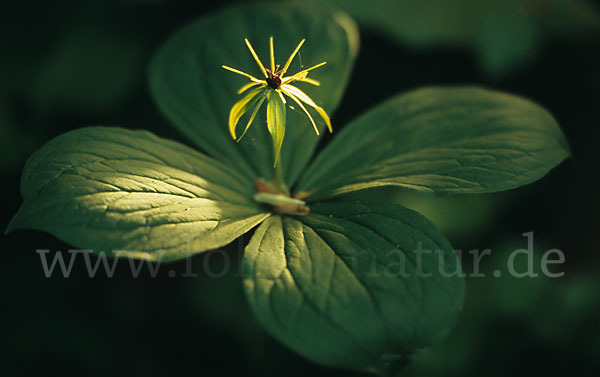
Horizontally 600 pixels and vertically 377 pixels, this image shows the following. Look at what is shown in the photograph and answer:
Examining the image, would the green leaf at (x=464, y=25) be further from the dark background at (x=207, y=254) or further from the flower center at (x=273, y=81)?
the flower center at (x=273, y=81)

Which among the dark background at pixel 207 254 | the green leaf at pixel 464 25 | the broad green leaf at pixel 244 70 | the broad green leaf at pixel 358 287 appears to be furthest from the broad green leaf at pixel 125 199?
the green leaf at pixel 464 25

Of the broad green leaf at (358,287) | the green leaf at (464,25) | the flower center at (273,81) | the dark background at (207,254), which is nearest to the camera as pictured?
the broad green leaf at (358,287)

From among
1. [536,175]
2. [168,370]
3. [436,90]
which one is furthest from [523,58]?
[168,370]

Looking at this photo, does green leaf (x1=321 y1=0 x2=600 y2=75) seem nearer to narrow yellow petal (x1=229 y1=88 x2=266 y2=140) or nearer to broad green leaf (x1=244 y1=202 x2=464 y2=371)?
narrow yellow petal (x1=229 y1=88 x2=266 y2=140)

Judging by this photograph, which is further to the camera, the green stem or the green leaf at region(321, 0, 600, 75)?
the green leaf at region(321, 0, 600, 75)

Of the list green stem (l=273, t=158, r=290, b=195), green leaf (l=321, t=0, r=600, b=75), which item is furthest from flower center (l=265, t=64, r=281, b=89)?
green leaf (l=321, t=0, r=600, b=75)

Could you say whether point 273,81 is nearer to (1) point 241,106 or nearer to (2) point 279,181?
(1) point 241,106
